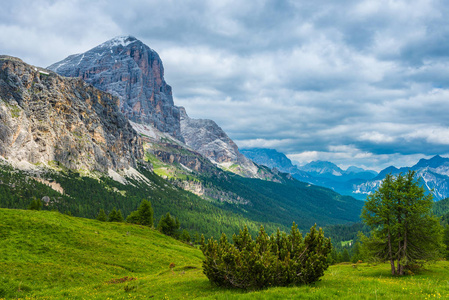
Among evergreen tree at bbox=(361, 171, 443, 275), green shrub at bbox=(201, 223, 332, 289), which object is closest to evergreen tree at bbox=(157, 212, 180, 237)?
evergreen tree at bbox=(361, 171, 443, 275)

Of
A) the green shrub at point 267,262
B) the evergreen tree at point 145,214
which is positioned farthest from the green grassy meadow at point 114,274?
the evergreen tree at point 145,214

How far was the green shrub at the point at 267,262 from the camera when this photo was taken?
20422 mm

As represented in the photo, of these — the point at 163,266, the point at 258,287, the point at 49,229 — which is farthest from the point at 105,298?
the point at 49,229

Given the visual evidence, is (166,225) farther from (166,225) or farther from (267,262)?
(267,262)

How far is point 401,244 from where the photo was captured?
33812 mm

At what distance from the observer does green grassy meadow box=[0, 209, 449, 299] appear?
59.1 ft

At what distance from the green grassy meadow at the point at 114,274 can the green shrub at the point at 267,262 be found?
1.20 metres

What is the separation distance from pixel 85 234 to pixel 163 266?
16.1 m

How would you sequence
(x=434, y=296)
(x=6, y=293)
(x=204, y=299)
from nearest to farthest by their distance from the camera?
(x=434, y=296) < (x=204, y=299) < (x=6, y=293)

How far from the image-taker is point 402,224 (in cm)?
3219

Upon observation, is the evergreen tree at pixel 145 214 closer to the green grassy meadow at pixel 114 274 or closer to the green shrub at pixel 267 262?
the green grassy meadow at pixel 114 274

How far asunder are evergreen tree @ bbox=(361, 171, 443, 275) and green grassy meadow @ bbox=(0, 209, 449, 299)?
2632mm

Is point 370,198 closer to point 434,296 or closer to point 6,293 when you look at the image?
point 434,296

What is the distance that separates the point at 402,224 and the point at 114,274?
38904 mm
